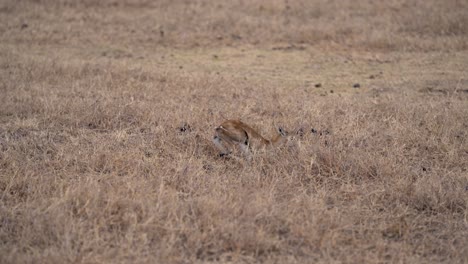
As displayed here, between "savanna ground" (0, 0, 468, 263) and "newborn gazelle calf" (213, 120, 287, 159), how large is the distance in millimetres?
125

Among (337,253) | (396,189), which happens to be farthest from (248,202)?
(396,189)

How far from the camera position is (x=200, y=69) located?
9500 millimetres

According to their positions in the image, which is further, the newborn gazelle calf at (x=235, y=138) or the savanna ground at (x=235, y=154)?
the newborn gazelle calf at (x=235, y=138)

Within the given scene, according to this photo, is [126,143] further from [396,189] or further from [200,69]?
[200,69]

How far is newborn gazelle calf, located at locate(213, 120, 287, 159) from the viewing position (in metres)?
5.29

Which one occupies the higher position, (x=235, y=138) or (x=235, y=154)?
(x=235, y=138)

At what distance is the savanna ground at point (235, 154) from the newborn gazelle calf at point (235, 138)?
4.9 inches

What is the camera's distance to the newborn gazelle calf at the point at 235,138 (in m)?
5.29

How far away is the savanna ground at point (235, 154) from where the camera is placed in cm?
391

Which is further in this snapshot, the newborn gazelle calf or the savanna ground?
the newborn gazelle calf

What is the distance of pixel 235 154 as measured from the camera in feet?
17.6

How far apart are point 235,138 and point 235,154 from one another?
0.61 ft

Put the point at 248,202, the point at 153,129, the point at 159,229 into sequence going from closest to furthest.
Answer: the point at 159,229 < the point at 248,202 < the point at 153,129

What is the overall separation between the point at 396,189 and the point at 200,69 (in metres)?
5.40
